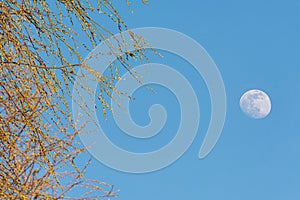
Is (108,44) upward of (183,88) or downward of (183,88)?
downward

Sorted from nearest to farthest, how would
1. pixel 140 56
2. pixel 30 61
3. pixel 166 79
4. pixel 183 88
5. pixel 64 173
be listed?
pixel 30 61 < pixel 140 56 < pixel 64 173 < pixel 166 79 < pixel 183 88

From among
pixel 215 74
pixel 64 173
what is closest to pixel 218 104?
pixel 215 74

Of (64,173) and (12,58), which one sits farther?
(64,173)

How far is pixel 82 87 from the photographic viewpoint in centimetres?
238

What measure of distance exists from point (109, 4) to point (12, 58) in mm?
481

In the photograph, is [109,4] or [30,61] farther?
[109,4]

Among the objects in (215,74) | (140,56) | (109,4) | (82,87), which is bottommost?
(82,87)

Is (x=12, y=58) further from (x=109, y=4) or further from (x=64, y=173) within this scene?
(x=64, y=173)

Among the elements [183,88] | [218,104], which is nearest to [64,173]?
[183,88]

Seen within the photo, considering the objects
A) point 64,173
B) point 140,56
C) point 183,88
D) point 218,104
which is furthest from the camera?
point 218,104

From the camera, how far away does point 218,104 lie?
11.2m

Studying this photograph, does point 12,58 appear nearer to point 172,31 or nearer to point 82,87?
point 82,87

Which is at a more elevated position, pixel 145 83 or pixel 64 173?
pixel 64 173

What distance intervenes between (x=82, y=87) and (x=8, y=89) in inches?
11.0
